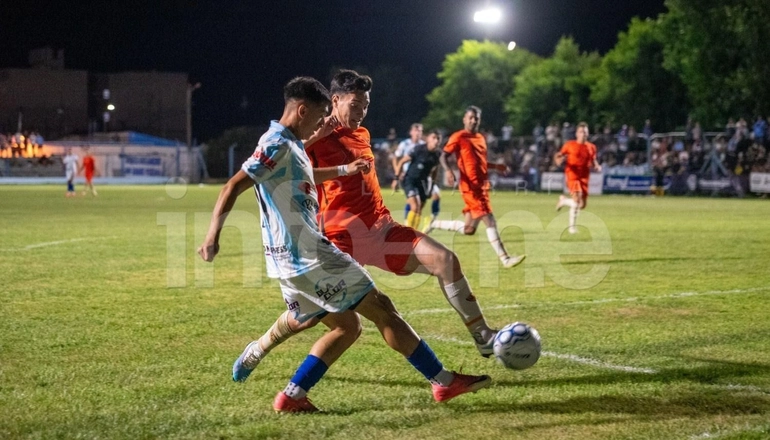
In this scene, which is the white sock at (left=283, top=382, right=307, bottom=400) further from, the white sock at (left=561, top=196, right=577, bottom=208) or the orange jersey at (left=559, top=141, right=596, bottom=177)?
the orange jersey at (left=559, top=141, right=596, bottom=177)

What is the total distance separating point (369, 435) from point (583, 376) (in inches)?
77.7

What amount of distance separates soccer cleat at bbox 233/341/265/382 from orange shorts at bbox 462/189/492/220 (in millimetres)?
7602

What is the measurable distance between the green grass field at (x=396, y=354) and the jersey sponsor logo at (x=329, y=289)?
0.71 meters

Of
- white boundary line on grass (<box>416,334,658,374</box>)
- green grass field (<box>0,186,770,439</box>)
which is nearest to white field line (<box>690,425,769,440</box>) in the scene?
green grass field (<box>0,186,770,439</box>)

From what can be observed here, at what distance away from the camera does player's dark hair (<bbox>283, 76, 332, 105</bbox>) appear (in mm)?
5078

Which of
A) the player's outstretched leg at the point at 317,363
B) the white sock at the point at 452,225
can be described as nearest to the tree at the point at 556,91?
the white sock at the point at 452,225

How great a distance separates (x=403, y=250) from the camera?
6.15m

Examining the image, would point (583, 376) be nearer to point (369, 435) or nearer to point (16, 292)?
point (369, 435)

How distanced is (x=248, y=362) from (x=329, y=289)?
105cm

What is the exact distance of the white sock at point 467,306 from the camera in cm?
610

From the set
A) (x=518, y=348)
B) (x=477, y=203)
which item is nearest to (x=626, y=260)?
(x=477, y=203)

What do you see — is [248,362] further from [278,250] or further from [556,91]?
[556,91]

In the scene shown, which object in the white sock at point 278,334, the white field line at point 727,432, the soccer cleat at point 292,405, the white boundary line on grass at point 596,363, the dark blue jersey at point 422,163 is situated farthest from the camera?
the dark blue jersey at point 422,163

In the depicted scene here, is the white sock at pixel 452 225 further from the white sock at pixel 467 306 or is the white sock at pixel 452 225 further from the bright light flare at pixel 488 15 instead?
the bright light flare at pixel 488 15
